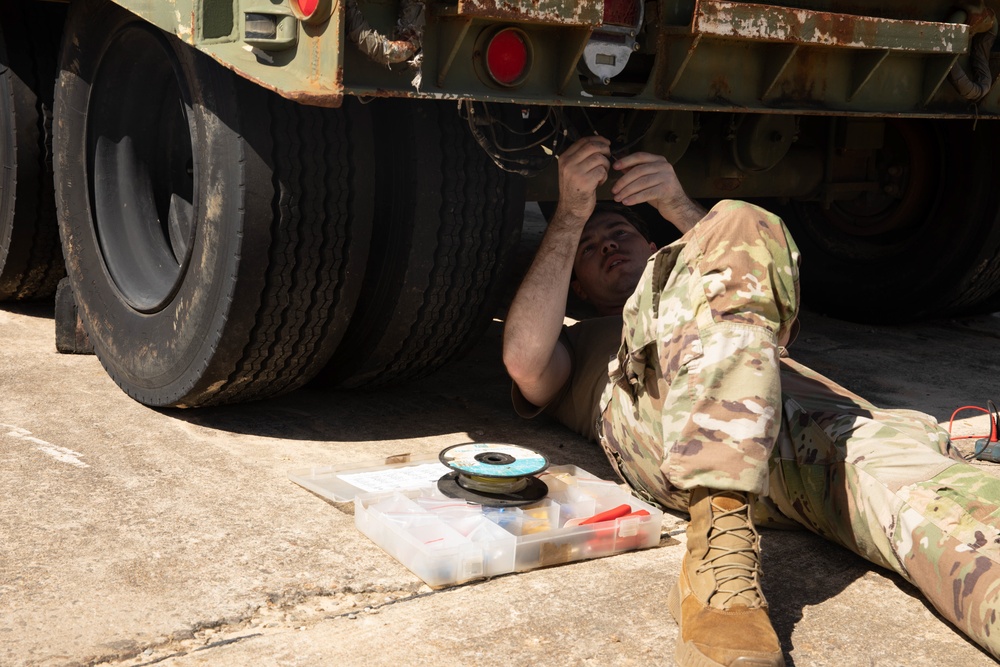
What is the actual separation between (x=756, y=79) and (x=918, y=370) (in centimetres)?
170

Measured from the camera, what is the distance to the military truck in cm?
261

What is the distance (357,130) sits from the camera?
294cm

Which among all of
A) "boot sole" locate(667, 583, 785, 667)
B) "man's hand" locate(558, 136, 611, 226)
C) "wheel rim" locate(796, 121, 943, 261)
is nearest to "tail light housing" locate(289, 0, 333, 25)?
"man's hand" locate(558, 136, 611, 226)

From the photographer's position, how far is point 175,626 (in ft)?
7.09

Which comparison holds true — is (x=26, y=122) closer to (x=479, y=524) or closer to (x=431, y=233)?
(x=431, y=233)

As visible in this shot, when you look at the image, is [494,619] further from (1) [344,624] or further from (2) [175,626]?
(2) [175,626]

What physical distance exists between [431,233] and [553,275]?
318 mm

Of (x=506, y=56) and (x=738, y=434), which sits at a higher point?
(x=506, y=56)

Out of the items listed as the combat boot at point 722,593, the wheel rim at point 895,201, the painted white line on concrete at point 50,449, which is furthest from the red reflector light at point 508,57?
the wheel rim at point 895,201

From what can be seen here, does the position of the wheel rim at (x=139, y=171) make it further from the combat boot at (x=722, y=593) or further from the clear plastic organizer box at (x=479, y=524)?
the combat boot at (x=722, y=593)

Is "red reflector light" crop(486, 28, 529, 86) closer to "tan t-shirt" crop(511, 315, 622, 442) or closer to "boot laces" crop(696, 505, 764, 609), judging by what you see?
"tan t-shirt" crop(511, 315, 622, 442)

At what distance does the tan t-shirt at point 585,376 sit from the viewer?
3195mm

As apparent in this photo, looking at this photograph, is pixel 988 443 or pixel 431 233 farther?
pixel 988 443

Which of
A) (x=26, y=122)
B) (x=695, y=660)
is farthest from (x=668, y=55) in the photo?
(x=26, y=122)
